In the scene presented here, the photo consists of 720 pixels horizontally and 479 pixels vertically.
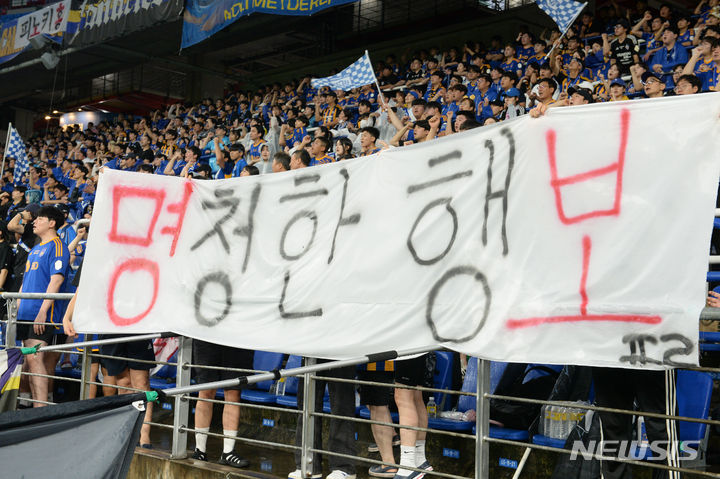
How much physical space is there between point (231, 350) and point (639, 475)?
272 centimetres

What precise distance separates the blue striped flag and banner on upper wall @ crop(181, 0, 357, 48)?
9.38 meters

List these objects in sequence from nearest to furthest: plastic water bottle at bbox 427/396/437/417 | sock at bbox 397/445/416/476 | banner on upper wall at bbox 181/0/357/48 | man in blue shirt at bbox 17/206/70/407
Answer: sock at bbox 397/445/416/476 → plastic water bottle at bbox 427/396/437/417 → man in blue shirt at bbox 17/206/70/407 → banner on upper wall at bbox 181/0/357/48

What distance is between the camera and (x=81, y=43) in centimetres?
1762

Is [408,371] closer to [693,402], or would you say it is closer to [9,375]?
[693,402]

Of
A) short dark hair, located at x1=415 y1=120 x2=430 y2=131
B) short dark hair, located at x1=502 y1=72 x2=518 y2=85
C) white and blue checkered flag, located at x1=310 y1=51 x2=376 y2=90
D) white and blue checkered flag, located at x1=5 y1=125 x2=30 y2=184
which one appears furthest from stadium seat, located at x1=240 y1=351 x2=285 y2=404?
white and blue checkered flag, located at x1=5 y1=125 x2=30 y2=184

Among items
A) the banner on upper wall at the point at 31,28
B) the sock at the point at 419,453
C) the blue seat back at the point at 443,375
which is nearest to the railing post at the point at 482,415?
the sock at the point at 419,453

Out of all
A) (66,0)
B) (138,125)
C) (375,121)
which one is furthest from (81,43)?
(375,121)

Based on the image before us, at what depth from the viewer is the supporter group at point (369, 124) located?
17.3 feet

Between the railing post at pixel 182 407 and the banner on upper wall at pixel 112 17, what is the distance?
11.7 meters

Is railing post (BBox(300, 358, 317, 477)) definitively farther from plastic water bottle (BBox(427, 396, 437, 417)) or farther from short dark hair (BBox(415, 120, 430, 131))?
short dark hair (BBox(415, 120, 430, 131))

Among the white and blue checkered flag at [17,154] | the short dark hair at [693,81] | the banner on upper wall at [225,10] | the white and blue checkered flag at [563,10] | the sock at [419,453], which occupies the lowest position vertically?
the sock at [419,453]

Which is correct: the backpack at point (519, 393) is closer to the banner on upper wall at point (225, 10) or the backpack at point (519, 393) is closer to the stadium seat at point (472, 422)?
the stadium seat at point (472, 422)

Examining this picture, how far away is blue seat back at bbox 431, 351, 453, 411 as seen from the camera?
5309mm

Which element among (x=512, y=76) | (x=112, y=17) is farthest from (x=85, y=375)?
(x=112, y=17)
